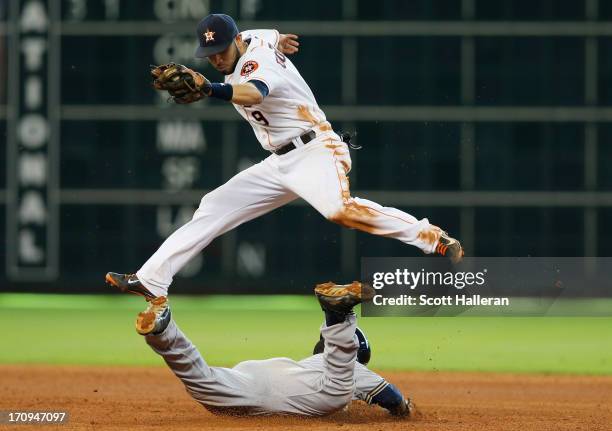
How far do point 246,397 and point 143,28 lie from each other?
20.9 feet

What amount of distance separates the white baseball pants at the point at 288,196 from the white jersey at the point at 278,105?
94mm

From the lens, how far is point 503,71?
36.2ft

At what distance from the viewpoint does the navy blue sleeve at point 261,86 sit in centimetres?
550

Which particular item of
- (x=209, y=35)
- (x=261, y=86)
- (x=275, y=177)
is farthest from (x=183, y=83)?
(x=275, y=177)

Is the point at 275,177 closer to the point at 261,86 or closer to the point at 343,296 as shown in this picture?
the point at 261,86

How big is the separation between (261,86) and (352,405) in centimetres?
167

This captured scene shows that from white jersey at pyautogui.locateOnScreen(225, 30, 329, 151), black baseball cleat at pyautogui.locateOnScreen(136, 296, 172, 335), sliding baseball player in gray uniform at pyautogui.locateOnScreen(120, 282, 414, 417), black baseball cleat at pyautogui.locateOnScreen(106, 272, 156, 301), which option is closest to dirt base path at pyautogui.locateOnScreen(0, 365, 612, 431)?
sliding baseball player in gray uniform at pyautogui.locateOnScreen(120, 282, 414, 417)

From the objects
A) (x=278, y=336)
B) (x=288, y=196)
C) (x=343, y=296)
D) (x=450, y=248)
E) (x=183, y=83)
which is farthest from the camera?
(x=278, y=336)

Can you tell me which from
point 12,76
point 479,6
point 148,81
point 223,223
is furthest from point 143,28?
point 223,223

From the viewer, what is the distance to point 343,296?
509 cm

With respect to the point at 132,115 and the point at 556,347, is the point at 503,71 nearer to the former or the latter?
the point at 556,347

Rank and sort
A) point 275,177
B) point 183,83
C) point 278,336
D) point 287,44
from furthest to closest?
point 278,336 → point 287,44 → point 275,177 → point 183,83

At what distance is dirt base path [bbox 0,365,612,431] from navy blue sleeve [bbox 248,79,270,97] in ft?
4.80

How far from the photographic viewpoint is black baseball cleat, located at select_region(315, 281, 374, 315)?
16.7ft
